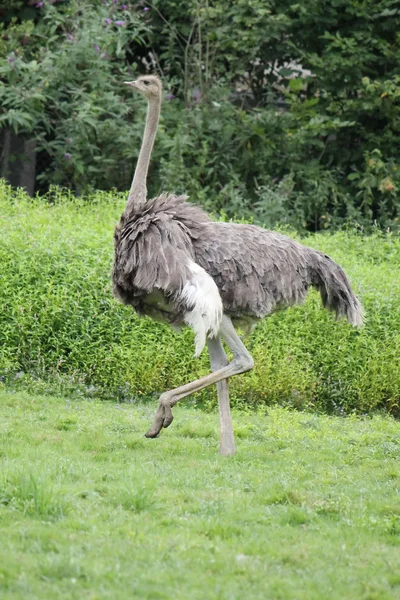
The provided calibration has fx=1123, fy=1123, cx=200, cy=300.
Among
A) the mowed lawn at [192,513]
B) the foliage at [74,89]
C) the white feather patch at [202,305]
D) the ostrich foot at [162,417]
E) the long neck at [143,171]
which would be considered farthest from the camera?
the foliage at [74,89]

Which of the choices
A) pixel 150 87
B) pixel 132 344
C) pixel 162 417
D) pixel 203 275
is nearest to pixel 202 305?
pixel 203 275

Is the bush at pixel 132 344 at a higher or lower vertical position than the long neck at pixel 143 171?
lower

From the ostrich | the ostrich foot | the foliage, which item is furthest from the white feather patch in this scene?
the foliage

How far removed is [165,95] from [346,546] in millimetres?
9400

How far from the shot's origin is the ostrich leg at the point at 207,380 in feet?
21.2

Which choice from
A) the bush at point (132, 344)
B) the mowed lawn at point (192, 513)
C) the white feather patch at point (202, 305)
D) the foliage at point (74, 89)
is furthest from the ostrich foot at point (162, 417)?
the foliage at point (74, 89)

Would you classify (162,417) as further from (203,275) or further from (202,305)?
(203,275)

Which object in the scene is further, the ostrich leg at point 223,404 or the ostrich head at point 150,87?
the ostrich head at point 150,87

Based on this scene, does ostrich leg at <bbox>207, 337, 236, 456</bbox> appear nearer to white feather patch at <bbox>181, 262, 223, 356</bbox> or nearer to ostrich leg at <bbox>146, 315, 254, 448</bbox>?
ostrich leg at <bbox>146, 315, 254, 448</bbox>

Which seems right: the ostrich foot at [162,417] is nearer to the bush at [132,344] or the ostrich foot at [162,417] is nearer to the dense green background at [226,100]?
the bush at [132,344]

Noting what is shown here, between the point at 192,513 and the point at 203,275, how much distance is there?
5.59 ft

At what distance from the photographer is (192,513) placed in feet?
16.3

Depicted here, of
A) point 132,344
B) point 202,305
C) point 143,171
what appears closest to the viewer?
point 202,305

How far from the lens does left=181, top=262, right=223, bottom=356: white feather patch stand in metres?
6.14
